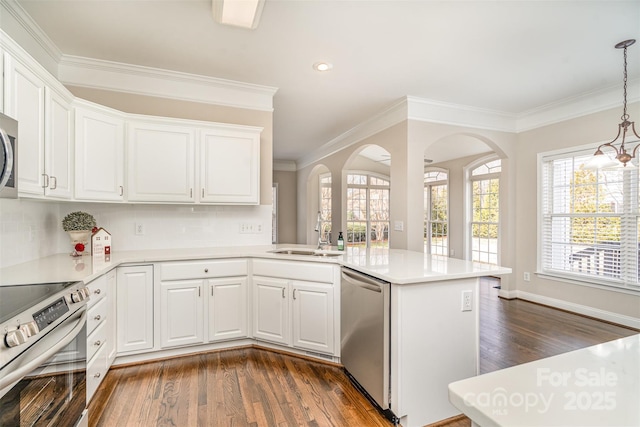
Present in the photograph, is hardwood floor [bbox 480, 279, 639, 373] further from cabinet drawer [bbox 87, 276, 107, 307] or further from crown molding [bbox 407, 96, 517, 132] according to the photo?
cabinet drawer [bbox 87, 276, 107, 307]

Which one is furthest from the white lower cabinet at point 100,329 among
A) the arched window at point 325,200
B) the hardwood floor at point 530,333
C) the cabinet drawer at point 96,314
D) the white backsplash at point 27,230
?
the arched window at point 325,200

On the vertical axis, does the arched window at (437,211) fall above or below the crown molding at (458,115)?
below

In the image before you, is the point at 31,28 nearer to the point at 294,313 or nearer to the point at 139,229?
the point at 139,229

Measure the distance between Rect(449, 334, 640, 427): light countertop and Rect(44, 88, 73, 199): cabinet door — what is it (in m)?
2.56

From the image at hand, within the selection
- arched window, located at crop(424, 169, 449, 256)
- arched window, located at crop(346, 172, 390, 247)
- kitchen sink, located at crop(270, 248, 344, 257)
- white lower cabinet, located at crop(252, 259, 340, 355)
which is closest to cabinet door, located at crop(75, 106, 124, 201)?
white lower cabinet, located at crop(252, 259, 340, 355)

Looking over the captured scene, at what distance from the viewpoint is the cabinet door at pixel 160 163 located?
2.74 m

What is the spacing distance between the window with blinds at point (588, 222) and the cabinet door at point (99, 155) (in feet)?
16.0

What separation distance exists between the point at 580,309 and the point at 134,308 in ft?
16.2

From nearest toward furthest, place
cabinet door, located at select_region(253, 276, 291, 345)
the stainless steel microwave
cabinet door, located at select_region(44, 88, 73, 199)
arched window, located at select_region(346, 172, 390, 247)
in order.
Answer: the stainless steel microwave → cabinet door, located at select_region(44, 88, 73, 199) → cabinet door, located at select_region(253, 276, 291, 345) → arched window, located at select_region(346, 172, 390, 247)

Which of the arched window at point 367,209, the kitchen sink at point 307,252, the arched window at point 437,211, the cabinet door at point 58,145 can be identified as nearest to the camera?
the cabinet door at point 58,145

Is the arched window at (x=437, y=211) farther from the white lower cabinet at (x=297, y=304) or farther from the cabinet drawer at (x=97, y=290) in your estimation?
the cabinet drawer at (x=97, y=290)

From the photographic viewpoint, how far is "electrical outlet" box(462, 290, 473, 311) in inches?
78.6

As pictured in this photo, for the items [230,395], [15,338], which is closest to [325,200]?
[230,395]

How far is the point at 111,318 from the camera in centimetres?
232
